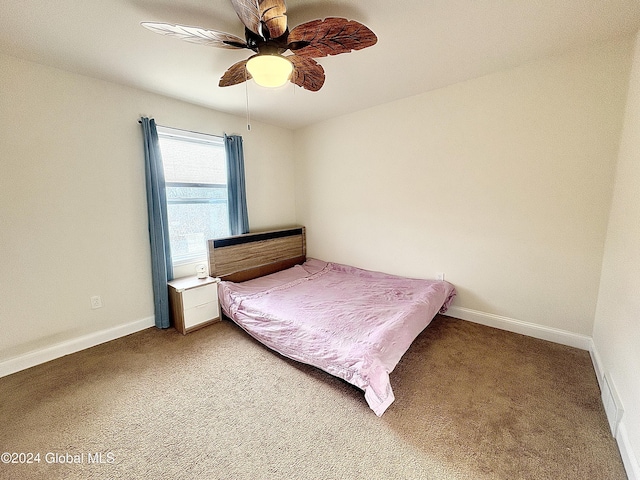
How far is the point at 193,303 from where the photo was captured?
2.71m

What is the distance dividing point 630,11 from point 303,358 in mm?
3188

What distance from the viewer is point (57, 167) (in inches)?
87.4

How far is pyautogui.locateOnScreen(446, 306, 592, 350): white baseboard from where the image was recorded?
225 centimetres

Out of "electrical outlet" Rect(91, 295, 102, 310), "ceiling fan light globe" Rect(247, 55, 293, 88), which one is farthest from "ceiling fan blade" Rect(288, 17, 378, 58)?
"electrical outlet" Rect(91, 295, 102, 310)

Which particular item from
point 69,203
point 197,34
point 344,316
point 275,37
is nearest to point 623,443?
point 344,316

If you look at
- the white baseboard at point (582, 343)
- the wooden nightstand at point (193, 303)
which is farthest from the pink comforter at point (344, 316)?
the white baseboard at point (582, 343)

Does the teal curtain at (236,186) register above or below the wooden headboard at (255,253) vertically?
above

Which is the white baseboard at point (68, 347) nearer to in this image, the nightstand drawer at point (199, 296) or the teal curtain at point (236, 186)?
the nightstand drawer at point (199, 296)

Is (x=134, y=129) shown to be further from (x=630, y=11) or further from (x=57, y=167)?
(x=630, y=11)

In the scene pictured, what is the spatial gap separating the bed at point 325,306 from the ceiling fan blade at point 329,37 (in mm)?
1898

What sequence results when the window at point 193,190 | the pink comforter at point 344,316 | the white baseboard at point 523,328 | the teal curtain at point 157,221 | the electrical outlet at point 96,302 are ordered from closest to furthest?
the pink comforter at point 344,316
the white baseboard at point 523,328
the electrical outlet at point 96,302
the teal curtain at point 157,221
the window at point 193,190

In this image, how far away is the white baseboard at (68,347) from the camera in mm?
2064

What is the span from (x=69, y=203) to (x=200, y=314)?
61.4 inches

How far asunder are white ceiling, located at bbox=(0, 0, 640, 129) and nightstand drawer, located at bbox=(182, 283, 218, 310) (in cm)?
208
